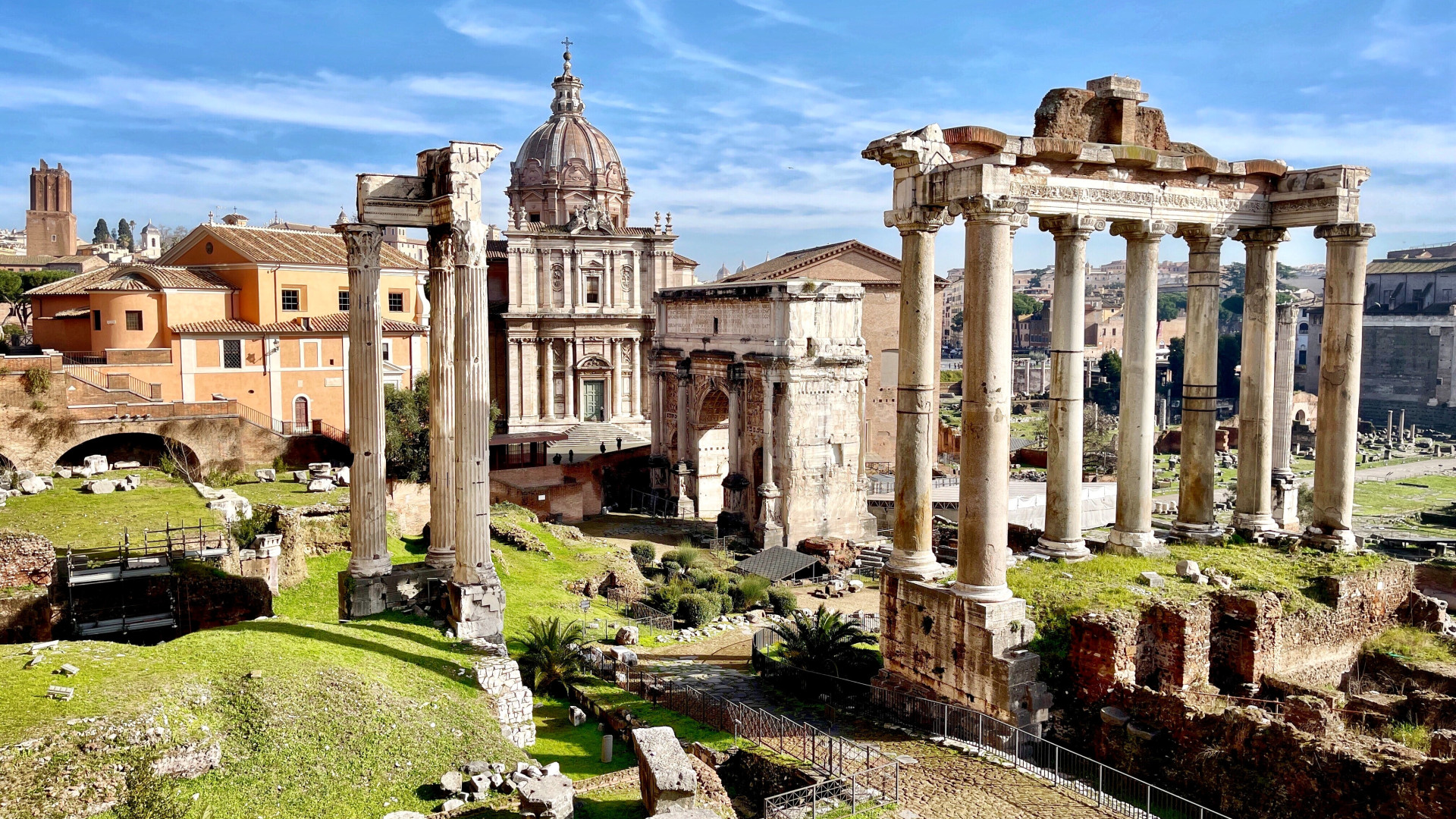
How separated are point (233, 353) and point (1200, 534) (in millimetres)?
29717

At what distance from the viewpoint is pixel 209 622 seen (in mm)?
17422

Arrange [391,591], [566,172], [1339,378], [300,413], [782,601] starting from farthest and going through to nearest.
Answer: [566,172]
[300,413]
[782,601]
[1339,378]
[391,591]

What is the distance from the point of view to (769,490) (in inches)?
1375

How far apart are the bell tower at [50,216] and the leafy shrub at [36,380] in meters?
82.2

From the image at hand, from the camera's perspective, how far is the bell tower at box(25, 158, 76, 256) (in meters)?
99.1

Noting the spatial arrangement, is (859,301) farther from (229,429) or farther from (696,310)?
(229,429)

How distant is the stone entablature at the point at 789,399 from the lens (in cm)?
3491

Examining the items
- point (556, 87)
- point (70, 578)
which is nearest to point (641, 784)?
point (70, 578)

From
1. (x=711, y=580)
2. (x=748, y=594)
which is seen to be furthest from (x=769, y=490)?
(x=748, y=594)

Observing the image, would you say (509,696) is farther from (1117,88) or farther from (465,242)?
(1117,88)

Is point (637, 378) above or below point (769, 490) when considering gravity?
above

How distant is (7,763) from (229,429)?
23792mm

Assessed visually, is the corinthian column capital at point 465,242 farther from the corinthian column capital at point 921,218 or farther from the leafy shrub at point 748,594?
the leafy shrub at point 748,594

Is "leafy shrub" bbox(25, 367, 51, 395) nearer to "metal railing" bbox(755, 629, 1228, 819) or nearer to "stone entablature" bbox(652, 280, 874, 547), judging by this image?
"stone entablature" bbox(652, 280, 874, 547)
